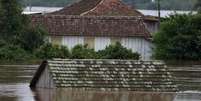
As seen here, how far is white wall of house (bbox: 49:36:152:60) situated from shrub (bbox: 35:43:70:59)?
25.9 ft

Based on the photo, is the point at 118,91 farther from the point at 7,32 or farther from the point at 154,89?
the point at 7,32

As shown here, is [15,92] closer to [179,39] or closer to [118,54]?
[118,54]

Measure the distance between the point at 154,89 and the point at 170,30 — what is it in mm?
21091

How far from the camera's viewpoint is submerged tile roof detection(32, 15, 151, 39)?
169 feet

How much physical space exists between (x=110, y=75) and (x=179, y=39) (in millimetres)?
20468

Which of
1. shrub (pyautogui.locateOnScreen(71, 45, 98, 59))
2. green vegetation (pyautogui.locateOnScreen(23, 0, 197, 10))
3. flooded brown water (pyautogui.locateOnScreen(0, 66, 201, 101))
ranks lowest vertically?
green vegetation (pyautogui.locateOnScreen(23, 0, 197, 10))

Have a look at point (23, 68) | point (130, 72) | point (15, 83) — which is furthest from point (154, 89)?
point (23, 68)

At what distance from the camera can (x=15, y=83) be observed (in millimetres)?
27984

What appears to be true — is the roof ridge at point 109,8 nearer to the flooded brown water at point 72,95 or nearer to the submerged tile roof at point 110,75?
the flooded brown water at point 72,95

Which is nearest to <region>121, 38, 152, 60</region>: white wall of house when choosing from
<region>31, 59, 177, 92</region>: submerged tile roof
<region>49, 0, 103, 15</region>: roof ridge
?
<region>49, 0, 103, 15</region>: roof ridge

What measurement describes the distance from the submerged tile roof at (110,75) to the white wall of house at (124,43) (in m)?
25.0

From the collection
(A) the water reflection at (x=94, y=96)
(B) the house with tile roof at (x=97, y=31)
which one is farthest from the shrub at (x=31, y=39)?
(A) the water reflection at (x=94, y=96)

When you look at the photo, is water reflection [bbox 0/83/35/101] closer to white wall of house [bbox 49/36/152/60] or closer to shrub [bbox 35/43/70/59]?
shrub [bbox 35/43/70/59]

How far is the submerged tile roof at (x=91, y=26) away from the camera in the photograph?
51.5m
